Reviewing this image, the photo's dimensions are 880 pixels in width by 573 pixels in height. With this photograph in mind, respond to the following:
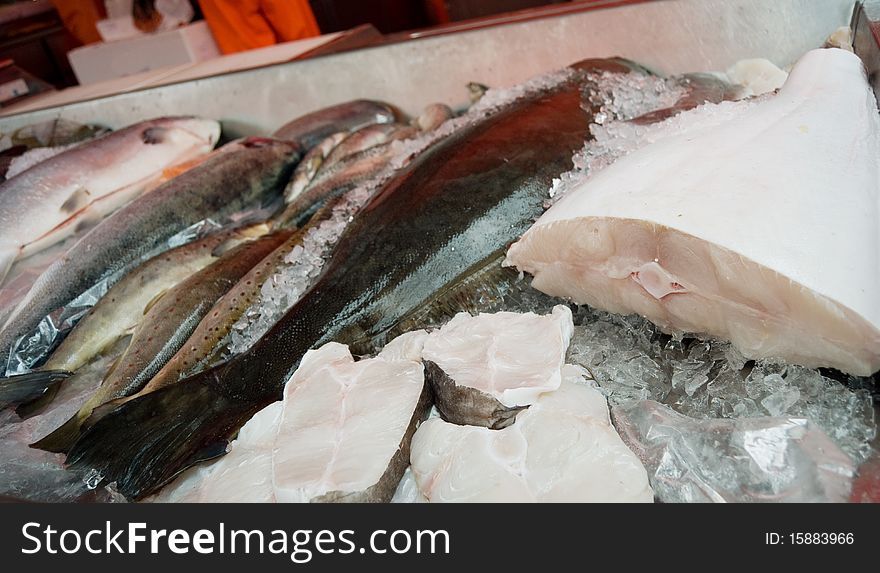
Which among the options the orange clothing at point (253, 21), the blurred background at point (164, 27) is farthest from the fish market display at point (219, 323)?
the orange clothing at point (253, 21)

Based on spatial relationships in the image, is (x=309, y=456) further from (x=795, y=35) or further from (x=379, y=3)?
(x=379, y=3)

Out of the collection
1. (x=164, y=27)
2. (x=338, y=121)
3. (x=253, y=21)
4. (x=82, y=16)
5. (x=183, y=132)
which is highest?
(x=82, y=16)

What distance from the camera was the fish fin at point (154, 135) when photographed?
2.71 metres

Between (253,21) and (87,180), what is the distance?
3.44 m

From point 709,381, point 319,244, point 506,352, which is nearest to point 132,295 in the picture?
point 319,244

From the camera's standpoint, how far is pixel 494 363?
3.45 feet

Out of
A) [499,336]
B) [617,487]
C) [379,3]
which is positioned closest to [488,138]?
[499,336]

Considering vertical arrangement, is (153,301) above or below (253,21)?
below

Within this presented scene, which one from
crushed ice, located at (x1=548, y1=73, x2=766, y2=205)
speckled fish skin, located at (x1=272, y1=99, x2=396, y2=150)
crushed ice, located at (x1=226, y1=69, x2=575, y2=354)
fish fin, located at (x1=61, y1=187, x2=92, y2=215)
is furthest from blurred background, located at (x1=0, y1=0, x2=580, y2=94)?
crushed ice, located at (x1=548, y1=73, x2=766, y2=205)

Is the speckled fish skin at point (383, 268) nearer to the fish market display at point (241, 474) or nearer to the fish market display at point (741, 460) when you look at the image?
the fish market display at point (241, 474)

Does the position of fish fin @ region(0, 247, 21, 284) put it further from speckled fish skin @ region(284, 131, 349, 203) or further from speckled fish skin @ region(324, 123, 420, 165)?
speckled fish skin @ region(324, 123, 420, 165)

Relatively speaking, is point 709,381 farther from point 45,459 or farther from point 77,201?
point 77,201

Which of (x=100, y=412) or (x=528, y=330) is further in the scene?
(x=100, y=412)

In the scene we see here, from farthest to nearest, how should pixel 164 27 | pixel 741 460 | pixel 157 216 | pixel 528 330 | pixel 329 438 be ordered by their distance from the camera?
pixel 164 27 < pixel 157 216 < pixel 528 330 < pixel 329 438 < pixel 741 460
